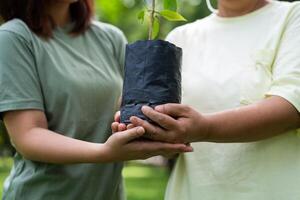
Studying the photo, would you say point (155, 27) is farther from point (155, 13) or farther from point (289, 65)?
point (289, 65)

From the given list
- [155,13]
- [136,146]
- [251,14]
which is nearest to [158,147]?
[136,146]

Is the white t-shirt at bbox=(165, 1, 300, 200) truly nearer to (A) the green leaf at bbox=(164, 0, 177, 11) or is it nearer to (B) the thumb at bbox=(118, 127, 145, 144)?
(A) the green leaf at bbox=(164, 0, 177, 11)

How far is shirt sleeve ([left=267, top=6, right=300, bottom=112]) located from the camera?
5.51 ft

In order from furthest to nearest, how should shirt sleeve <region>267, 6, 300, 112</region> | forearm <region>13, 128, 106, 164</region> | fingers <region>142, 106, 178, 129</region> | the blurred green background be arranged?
1. the blurred green background
2. forearm <region>13, 128, 106, 164</region>
3. shirt sleeve <region>267, 6, 300, 112</region>
4. fingers <region>142, 106, 178, 129</region>

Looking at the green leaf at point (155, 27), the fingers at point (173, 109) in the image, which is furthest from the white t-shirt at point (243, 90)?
the fingers at point (173, 109)

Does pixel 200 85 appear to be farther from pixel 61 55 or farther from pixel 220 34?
pixel 61 55

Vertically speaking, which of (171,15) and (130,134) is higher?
(171,15)

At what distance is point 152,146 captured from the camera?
1.61 m

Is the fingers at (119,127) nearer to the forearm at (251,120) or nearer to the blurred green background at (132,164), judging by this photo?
the forearm at (251,120)

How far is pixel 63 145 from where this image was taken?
1850mm

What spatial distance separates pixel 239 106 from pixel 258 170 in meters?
0.20

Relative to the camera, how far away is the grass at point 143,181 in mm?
7074

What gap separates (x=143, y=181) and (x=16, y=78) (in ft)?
24.1

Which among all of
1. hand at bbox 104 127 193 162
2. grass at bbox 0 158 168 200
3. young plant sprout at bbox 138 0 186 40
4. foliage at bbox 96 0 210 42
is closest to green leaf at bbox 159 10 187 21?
young plant sprout at bbox 138 0 186 40
